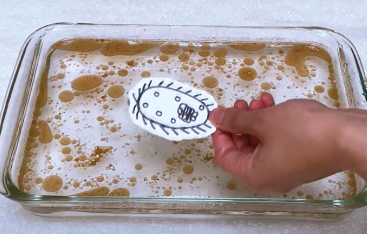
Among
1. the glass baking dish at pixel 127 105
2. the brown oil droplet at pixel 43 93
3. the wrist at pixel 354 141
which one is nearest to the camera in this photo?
the wrist at pixel 354 141

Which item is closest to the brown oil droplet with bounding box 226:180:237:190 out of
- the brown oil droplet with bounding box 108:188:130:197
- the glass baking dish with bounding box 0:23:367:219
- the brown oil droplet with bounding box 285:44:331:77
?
the glass baking dish with bounding box 0:23:367:219

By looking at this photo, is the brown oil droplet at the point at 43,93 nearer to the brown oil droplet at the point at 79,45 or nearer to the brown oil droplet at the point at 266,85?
the brown oil droplet at the point at 79,45

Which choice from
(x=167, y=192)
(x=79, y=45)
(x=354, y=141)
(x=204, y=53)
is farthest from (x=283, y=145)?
(x=79, y=45)

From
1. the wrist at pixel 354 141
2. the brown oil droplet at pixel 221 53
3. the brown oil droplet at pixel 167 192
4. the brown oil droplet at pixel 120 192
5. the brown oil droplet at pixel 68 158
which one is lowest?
the brown oil droplet at pixel 120 192

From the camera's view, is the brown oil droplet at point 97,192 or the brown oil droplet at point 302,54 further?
the brown oil droplet at point 302,54

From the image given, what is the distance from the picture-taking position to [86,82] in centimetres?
65

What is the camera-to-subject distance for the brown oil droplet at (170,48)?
2.22 ft

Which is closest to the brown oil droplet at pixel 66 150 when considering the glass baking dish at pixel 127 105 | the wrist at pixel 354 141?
the glass baking dish at pixel 127 105

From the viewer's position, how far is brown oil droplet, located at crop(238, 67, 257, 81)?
66cm

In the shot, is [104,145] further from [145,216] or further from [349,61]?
[349,61]

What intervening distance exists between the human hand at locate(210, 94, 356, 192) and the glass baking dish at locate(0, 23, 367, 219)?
0.11 ft

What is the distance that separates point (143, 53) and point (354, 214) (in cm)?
38

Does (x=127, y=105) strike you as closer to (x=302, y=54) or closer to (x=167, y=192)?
(x=167, y=192)

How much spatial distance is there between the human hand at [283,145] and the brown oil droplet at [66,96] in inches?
9.4
